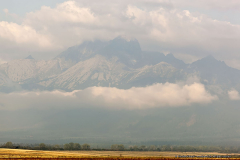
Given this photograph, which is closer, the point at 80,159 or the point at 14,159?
the point at 14,159

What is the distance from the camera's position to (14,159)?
560 feet

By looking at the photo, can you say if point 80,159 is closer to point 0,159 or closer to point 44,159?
point 44,159

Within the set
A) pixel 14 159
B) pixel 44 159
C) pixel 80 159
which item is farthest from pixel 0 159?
pixel 80 159

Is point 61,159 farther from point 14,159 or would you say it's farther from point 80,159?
point 14,159

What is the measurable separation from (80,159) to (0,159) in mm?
44121

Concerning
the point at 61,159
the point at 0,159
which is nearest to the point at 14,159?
the point at 0,159

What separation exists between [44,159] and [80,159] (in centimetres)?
2137

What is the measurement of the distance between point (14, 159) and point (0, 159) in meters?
6.79

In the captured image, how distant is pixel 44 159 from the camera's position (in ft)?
589

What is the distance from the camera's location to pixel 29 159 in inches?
6855

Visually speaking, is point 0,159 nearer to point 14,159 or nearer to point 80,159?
point 14,159

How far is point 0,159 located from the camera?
553 feet

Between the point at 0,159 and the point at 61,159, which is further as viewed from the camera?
the point at 61,159

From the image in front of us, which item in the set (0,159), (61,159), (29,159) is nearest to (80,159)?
(61,159)
